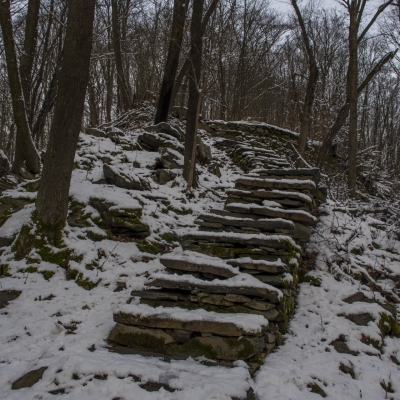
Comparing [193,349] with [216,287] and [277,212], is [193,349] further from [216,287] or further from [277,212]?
[277,212]

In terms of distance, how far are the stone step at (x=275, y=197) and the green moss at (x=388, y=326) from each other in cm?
192

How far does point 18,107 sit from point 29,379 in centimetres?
542

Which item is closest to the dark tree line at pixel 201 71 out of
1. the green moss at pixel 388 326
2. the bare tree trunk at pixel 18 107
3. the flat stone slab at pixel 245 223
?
the bare tree trunk at pixel 18 107

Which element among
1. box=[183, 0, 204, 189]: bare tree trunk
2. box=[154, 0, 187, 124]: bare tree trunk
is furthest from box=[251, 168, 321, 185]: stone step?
box=[154, 0, 187, 124]: bare tree trunk

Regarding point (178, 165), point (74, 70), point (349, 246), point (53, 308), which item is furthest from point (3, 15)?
point (349, 246)

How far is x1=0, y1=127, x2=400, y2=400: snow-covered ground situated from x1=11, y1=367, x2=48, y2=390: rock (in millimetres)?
49

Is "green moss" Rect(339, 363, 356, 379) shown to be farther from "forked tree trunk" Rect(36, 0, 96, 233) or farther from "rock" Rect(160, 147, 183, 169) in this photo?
"rock" Rect(160, 147, 183, 169)

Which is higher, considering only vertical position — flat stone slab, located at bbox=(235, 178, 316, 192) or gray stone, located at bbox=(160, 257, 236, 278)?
flat stone slab, located at bbox=(235, 178, 316, 192)

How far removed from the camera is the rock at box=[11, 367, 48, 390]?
2.75 meters

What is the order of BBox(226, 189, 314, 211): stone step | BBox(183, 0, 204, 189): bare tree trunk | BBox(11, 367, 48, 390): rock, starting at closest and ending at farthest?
BBox(11, 367, 48, 390): rock < BBox(226, 189, 314, 211): stone step < BBox(183, 0, 204, 189): bare tree trunk

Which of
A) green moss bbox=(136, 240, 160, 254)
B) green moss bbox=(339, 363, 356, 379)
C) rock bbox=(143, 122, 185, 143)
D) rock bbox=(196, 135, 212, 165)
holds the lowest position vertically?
green moss bbox=(339, 363, 356, 379)

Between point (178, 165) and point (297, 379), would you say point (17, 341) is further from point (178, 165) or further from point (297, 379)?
point (178, 165)

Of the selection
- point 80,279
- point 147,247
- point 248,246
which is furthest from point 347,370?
point 80,279

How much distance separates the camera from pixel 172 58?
945cm
